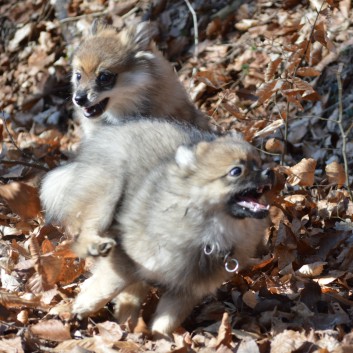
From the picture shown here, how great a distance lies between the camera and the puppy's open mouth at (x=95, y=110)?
19.9 feet

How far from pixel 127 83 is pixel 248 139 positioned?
3.92ft

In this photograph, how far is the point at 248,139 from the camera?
5805mm

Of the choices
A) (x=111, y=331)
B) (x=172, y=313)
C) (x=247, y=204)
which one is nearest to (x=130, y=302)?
(x=111, y=331)

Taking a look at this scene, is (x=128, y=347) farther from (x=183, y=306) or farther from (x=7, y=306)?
(x=7, y=306)

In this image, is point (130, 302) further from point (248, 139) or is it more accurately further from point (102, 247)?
point (248, 139)

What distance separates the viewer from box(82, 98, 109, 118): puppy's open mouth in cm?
607

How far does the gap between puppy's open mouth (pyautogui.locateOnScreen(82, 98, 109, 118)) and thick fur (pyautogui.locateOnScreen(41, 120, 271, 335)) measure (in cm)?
127

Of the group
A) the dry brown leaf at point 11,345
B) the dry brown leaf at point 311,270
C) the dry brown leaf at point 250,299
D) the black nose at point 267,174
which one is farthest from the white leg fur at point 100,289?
the dry brown leaf at point 311,270

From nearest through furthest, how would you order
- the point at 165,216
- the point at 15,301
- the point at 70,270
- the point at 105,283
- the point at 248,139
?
the point at 165,216
the point at 105,283
the point at 15,301
the point at 70,270
the point at 248,139

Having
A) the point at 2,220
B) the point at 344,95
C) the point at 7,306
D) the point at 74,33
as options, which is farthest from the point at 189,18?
the point at 7,306

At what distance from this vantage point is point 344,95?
729 centimetres

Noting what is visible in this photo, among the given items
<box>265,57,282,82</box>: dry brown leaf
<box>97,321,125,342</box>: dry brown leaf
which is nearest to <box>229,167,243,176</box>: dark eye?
<box>97,321,125,342</box>: dry brown leaf

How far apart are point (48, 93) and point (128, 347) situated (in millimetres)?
5199

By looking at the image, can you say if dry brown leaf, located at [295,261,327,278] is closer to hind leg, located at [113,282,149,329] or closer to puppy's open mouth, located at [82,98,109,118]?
hind leg, located at [113,282,149,329]
